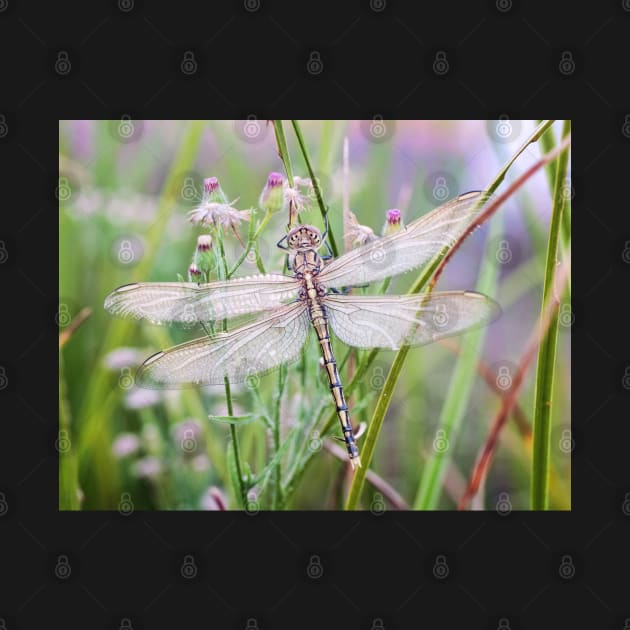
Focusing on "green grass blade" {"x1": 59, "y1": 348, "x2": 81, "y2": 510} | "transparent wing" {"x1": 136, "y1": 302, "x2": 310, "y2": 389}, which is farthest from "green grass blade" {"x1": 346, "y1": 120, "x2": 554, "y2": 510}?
"green grass blade" {"x1": 59, "y1": 348, "x2": 81, "y2": 510}

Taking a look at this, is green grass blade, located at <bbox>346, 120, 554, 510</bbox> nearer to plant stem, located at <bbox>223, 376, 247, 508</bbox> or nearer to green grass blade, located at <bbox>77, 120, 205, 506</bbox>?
plant stem, located at <bbox>223, 376, 247, 508</bbox>

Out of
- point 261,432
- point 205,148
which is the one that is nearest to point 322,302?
point 261,432

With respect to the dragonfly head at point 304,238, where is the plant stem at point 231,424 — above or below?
below

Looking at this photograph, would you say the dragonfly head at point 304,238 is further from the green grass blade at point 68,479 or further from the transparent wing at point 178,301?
the green grass blade at point 68,479

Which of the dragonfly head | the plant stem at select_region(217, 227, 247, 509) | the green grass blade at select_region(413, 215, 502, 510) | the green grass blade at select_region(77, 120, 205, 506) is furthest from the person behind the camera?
the green grass blade at select_region(77, 120, 205, 506)

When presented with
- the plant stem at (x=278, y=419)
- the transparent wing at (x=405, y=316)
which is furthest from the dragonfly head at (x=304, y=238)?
the plant stem at (x=278, y=419)
